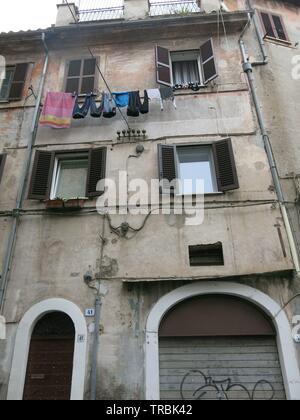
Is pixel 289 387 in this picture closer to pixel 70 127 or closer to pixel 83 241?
pixel 83 241

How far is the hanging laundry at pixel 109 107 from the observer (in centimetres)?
946

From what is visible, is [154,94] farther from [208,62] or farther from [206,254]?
[206,254]

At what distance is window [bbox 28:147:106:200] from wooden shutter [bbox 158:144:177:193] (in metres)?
1.41

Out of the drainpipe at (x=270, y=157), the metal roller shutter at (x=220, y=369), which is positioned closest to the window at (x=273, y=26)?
the drainpipe at (x=270, y=157)

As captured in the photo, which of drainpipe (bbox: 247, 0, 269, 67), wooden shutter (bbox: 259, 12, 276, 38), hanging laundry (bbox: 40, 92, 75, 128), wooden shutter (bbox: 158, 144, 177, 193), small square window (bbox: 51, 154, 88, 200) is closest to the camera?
wooden shutter (bbox: 158, 144, 177, 193)

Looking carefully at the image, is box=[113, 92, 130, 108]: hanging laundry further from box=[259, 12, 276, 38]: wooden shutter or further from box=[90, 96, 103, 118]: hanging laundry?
box=[259, 12, 276, 38]: wooden shutter

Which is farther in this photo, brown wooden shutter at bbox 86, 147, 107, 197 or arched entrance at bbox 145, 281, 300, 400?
brown wooden shutter at bbox 86, 147, 107, 197

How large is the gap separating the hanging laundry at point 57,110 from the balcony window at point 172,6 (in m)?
4.86

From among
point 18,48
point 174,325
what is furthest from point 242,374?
point 18,48

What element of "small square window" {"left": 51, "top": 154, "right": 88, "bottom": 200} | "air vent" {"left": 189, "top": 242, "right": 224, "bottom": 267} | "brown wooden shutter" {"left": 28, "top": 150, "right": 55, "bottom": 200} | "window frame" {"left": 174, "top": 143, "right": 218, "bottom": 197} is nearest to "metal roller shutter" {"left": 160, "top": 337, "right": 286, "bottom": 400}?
"air vent" {"left": 189, "top": 242, "right": 224, "bottom": 267}

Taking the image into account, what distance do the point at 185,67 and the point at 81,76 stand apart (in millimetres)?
3136

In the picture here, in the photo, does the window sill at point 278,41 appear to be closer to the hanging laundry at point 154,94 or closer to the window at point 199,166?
the hanging laundry at point 154,94

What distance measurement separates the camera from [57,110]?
9719 millimetres

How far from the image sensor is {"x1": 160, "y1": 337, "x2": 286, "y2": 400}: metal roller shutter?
6.66 m
